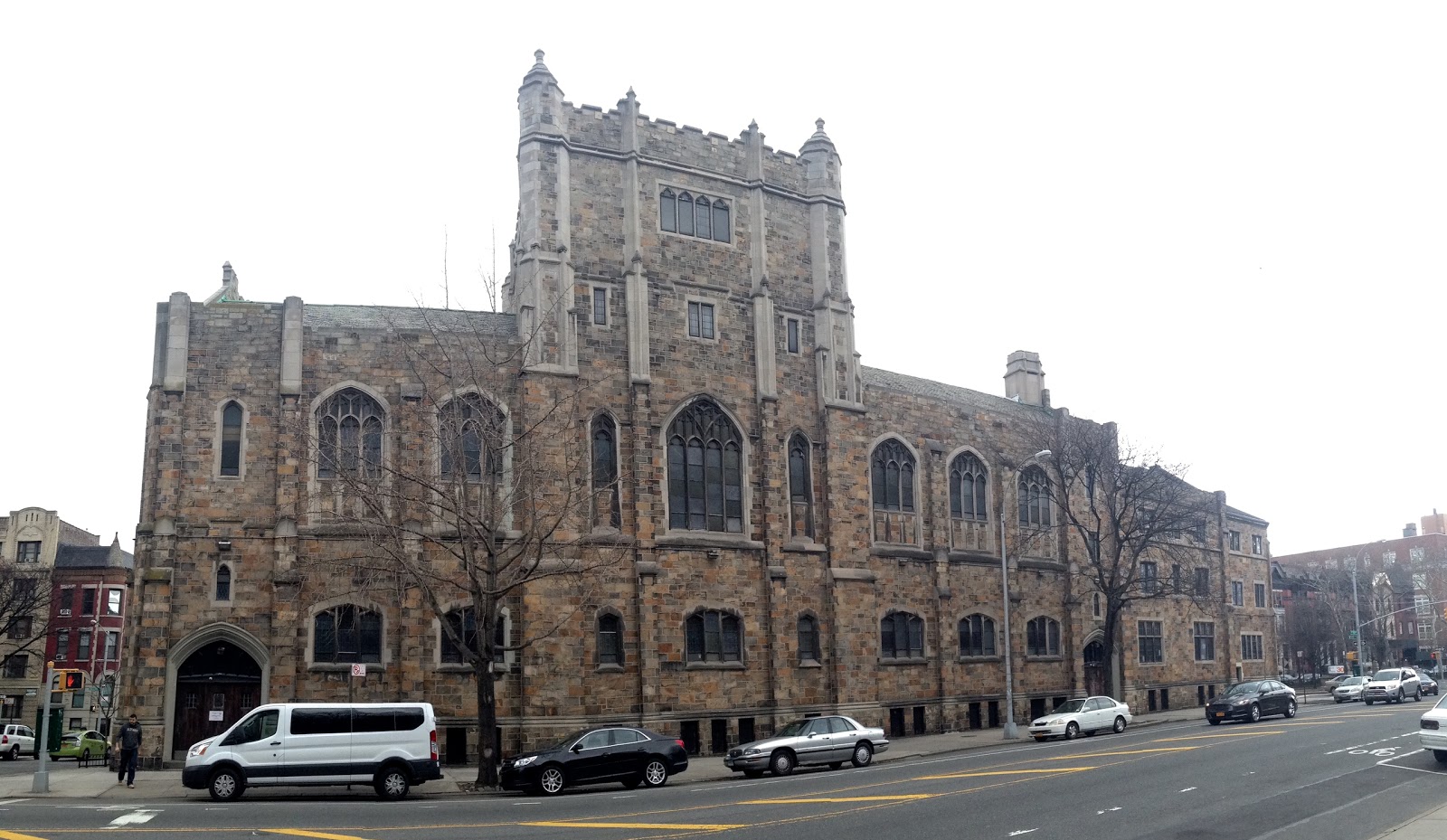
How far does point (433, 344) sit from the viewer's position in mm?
34219

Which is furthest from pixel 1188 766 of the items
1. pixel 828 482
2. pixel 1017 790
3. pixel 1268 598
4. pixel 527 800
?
pixel 1268 598

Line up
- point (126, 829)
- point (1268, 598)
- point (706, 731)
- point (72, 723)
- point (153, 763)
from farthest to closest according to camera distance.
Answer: point (72, 723) → point (1268, 598) → point (706, 731) → point (153, 763) → point (126, 829)

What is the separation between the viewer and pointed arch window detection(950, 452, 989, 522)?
4453 cm

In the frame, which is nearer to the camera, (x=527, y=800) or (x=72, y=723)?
(x=527, y=800)

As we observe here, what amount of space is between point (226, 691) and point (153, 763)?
7.79 feet

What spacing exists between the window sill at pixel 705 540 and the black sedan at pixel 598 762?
9602 millimetres

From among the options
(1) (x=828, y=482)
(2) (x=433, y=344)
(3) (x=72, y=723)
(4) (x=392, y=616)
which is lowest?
(3) (x=72, y=723)

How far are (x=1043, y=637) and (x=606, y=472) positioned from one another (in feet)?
68.4

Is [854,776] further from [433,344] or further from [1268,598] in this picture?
[1268,598]

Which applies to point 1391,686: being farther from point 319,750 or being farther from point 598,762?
point 319,750

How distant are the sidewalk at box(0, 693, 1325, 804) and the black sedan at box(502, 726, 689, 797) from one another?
1.09 metres

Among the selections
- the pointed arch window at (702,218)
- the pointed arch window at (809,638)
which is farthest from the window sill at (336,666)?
the pointed arch window at (702,218)

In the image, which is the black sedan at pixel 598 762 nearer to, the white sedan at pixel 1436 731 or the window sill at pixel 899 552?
the white sedan at pixel 1436 731

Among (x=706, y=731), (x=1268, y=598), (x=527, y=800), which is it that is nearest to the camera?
(x=527, y=800)
